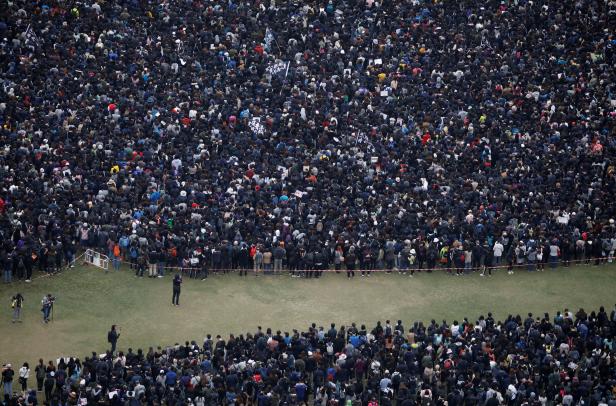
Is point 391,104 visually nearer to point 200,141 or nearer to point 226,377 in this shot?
point 200,141

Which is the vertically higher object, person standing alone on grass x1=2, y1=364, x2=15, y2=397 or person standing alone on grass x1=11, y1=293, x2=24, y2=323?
person standing alone on grass x1=11, y1=293, x2=24, y2=323

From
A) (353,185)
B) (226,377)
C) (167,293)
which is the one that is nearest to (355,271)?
(353,185)

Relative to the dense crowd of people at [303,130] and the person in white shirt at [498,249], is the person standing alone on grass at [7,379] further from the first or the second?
the person in white shirt at [498,249]

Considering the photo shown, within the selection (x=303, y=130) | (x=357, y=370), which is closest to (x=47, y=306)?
(x=357, y=370)

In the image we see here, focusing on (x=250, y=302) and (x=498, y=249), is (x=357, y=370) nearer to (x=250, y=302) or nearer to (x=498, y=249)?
(x=250, y=302)

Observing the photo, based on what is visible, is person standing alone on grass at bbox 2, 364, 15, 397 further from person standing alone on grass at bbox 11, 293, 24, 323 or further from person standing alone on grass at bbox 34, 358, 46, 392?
person standing alone on grass at bbox 11, 293, 24, 323

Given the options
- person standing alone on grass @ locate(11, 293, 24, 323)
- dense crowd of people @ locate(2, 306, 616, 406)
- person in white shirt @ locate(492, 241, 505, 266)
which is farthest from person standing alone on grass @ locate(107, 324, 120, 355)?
person in white shirt @ locate(492, 241, 505, 266)
